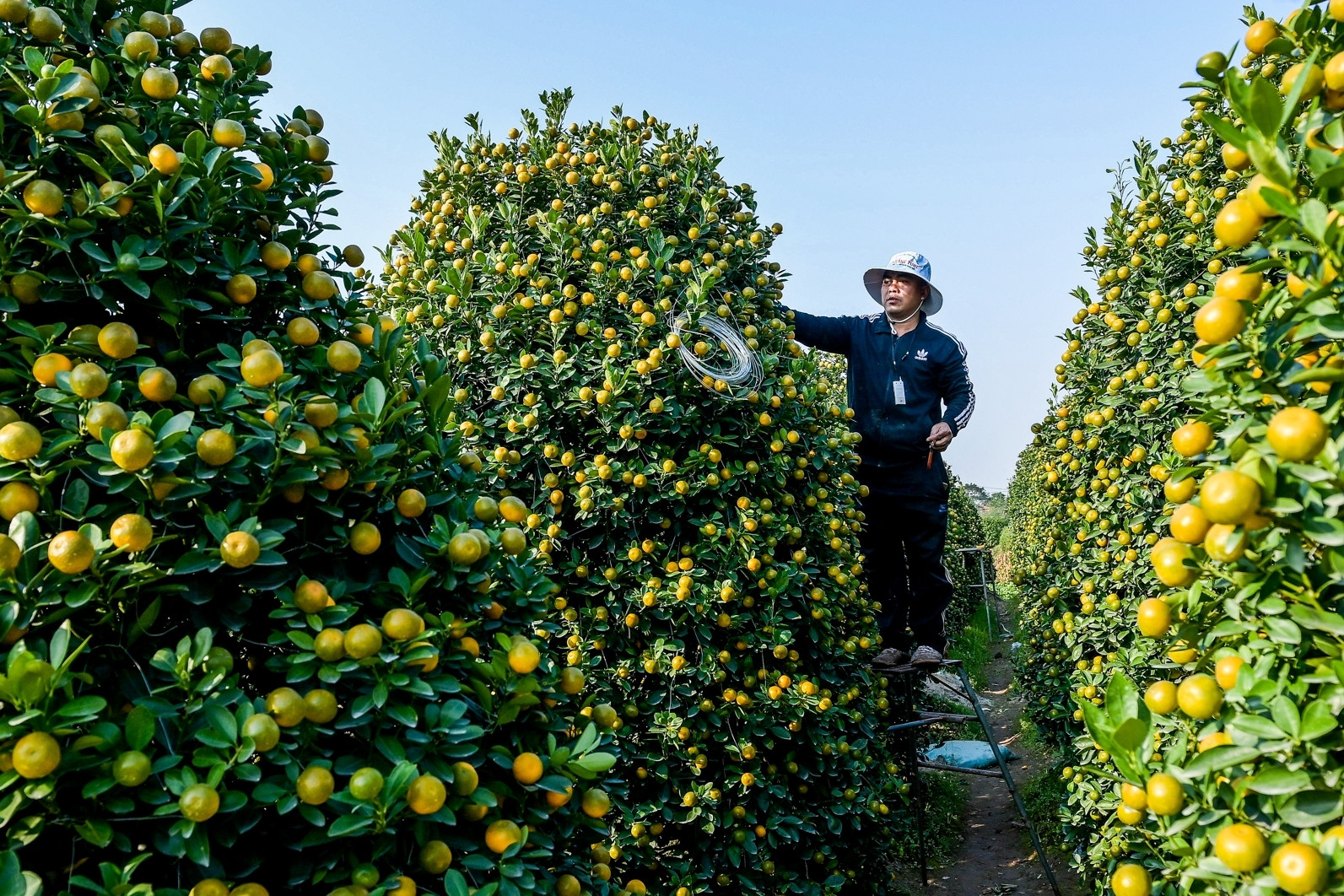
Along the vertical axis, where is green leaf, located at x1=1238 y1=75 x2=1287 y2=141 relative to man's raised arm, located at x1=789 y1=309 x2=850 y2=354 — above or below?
below

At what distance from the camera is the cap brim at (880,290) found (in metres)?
5.28

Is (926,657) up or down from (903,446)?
down

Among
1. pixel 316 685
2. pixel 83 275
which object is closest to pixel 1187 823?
pixel 316 685

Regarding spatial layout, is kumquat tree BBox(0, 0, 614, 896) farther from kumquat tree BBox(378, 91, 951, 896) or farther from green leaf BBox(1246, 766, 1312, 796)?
kumquat tree BBox(378, 91, 951, 896)

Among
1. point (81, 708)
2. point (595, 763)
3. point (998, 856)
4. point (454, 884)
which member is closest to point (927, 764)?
point (998, 856)

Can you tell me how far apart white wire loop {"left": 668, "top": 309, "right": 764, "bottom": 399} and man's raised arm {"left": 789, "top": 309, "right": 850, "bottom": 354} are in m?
1.78

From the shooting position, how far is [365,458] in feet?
5.05

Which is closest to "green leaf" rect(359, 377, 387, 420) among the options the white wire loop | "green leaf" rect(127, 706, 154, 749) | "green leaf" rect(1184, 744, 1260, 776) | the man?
"green leaf" rect(127, 706, 154, 749)

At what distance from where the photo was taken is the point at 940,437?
4.88m

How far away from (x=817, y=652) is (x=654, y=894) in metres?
1.18

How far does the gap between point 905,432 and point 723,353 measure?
1966 mm

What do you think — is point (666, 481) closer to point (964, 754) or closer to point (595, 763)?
point (595, 763)

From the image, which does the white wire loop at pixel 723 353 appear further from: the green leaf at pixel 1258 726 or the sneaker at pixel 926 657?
the sneaker at pixel 926 657

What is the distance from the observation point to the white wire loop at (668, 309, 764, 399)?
3291mm
